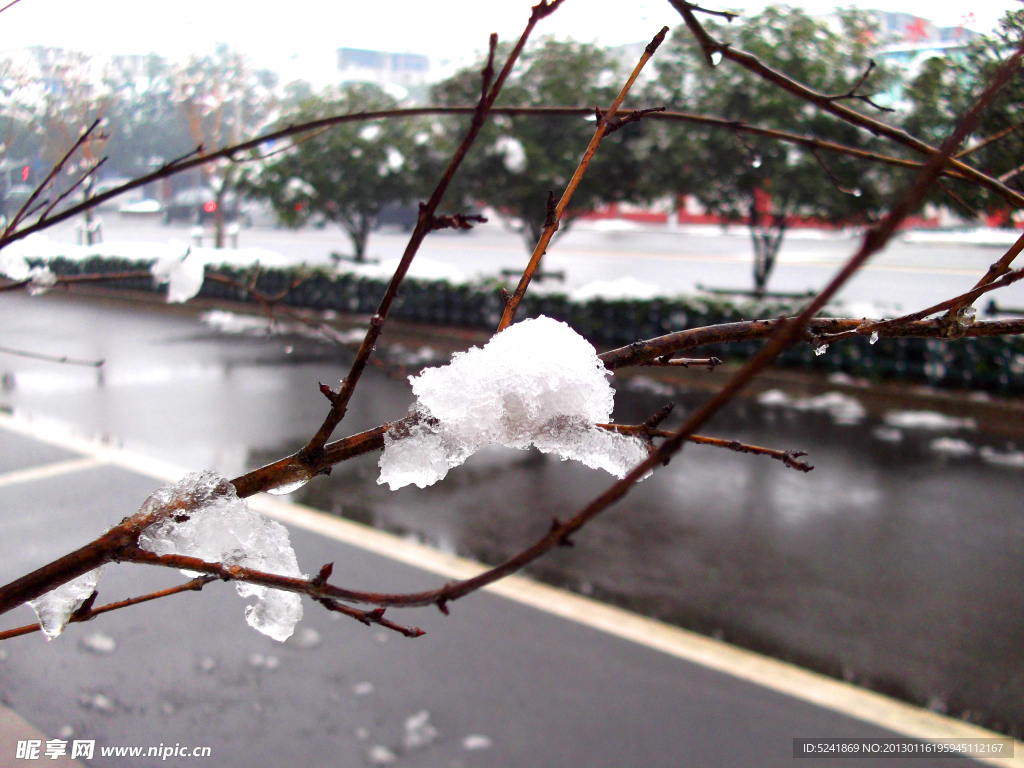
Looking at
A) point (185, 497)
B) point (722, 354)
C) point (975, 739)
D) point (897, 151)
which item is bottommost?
point (975, 739)

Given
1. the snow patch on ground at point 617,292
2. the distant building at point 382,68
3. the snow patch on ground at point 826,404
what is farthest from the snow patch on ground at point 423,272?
the snow patch on ground at point 826,404

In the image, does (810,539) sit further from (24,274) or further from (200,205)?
(200,205)

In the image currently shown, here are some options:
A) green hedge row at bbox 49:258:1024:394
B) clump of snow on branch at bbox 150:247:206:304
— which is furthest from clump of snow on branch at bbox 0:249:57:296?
green hedge row at bbox 49:258:1024:394

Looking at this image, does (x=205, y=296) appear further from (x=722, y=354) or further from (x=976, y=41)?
(x=976, y=41)

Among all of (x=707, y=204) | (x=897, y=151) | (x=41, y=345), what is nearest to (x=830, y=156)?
(x=897, y=151)

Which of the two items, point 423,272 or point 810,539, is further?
point 423,272

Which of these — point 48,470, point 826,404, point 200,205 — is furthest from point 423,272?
point 48,470

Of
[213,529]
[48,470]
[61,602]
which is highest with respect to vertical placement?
[213,529]

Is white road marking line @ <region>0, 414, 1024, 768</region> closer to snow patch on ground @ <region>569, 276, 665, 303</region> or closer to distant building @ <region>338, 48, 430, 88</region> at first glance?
snow patch on ground @ <region>569, 276, 665, 303</region>
